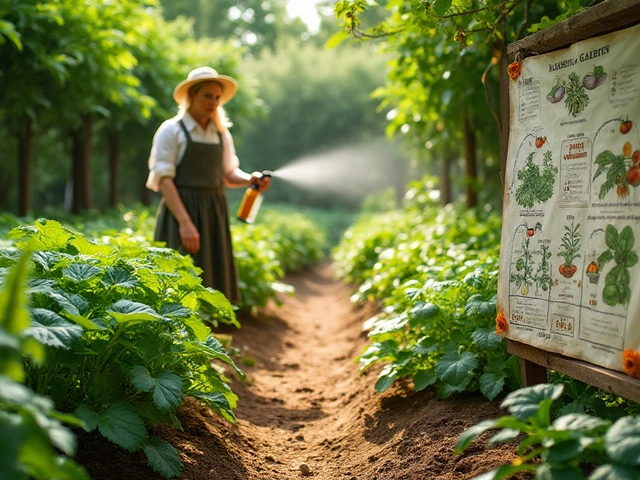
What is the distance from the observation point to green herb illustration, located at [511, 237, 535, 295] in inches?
113

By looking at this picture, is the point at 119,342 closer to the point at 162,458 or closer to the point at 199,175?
the point at 162,458

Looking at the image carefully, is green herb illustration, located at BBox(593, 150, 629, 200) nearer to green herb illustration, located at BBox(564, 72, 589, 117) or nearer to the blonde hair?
green herb illustration, located at BBox(564, 72, 589, 117)

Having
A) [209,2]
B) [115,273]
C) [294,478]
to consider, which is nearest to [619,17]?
[115,273]

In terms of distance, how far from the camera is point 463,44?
142 inches

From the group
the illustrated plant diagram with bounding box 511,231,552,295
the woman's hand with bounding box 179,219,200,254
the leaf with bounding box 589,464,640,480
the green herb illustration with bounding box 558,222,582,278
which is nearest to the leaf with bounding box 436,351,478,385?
the illustrated plant diagram with bounding box 511,231,552,295

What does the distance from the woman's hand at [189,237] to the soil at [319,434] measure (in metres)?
1.03

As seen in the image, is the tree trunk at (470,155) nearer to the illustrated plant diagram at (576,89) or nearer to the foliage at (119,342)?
the illustrated plant diagram at (576,89)

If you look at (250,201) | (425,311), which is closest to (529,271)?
(425,311)

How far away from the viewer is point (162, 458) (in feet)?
8.36

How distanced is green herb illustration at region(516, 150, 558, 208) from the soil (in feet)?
3.27

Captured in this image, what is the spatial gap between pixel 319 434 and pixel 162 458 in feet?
5.18

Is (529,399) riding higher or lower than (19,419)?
lower

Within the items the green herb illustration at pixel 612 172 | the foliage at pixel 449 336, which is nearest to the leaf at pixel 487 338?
the foliage at pixel 449 336

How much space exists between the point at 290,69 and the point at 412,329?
33662 millimetres
